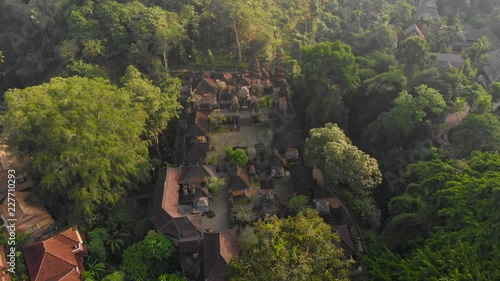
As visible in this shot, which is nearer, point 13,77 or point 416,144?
point 416,144

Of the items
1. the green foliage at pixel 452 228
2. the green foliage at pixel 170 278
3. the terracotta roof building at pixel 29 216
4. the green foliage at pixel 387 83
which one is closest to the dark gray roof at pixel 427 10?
the green foliage at pixel 387 83

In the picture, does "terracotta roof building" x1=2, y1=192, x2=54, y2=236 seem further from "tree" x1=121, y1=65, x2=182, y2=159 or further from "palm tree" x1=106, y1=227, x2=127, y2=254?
"tree" x1=121, y1=65, x2=182, y2=159

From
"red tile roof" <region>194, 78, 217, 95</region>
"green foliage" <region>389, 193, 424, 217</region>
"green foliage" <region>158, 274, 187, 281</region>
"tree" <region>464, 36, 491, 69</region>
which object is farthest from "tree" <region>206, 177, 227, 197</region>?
"tree" <region>464, 36, 491, 69</region>

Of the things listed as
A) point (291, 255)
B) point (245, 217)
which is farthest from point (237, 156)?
point (291, 255)

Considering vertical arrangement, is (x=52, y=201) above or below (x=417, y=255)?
below

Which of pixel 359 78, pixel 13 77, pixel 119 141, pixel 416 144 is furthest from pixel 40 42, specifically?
pixel 416 144

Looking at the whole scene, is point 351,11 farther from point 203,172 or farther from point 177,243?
point 177,243

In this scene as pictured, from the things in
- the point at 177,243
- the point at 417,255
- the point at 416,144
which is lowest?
the point at 177,243

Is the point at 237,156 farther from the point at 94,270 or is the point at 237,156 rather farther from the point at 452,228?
the point at 452,228
